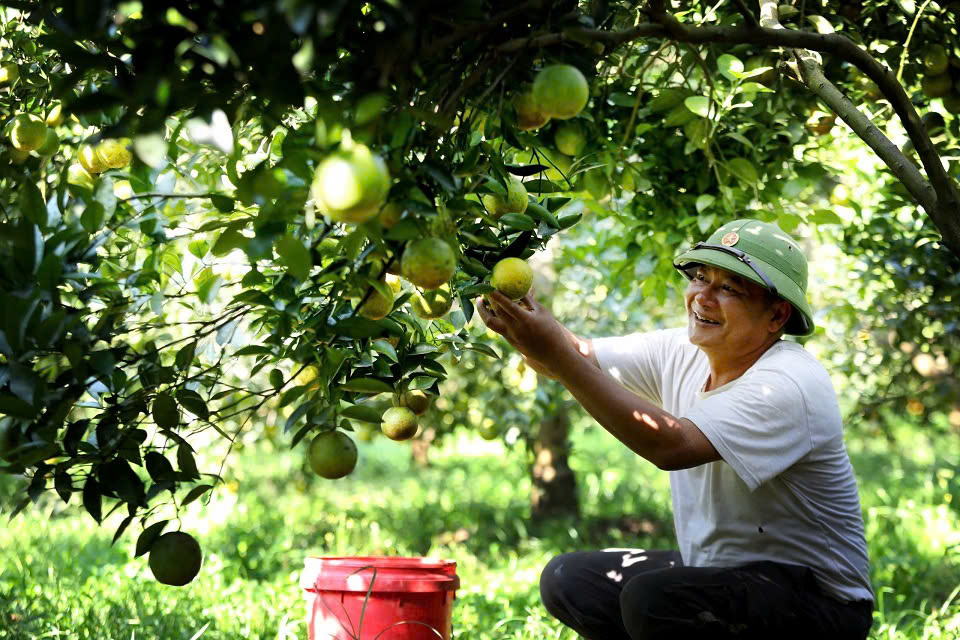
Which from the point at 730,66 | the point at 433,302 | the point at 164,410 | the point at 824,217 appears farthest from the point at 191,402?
the point at 824,217

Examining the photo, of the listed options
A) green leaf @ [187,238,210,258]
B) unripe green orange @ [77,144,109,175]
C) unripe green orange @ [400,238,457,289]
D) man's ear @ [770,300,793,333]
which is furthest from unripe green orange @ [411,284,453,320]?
man's ear @ [770,300,793,333]

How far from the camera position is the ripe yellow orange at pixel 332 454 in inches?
59.5

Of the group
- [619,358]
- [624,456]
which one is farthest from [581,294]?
[624,456]

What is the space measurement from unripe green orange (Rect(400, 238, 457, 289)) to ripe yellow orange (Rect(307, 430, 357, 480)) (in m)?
0.40

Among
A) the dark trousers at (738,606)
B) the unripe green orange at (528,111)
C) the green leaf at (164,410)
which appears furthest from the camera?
the dark trousers at (738,606)

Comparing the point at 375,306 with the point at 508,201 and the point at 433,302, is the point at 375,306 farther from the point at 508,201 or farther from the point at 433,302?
the point at 508,201

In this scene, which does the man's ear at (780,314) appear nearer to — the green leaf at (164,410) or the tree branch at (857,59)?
the tree branch at (857,59)

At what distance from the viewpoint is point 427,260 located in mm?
1201

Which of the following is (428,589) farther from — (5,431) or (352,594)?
(5,431)

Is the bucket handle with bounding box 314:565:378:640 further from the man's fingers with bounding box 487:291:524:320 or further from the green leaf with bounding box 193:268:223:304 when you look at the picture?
the green leaf with bounding box 193:268:223:304

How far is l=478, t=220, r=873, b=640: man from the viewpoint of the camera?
181 centimetres

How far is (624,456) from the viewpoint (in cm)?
807

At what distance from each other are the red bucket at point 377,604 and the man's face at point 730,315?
0.80 metres

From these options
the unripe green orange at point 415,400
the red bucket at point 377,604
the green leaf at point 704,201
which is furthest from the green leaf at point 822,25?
the red bucket at point 377,604
